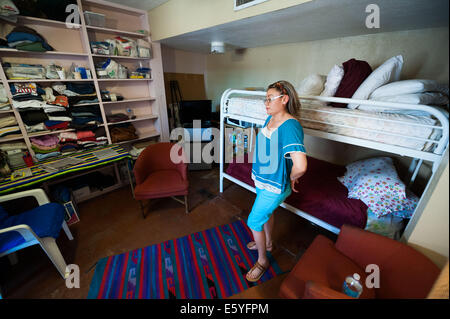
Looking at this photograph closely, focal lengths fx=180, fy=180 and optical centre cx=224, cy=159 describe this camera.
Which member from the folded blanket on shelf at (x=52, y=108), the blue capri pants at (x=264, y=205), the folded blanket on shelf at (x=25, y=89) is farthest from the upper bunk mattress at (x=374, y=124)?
the folded blanket on shelf at (x=25, y=89)

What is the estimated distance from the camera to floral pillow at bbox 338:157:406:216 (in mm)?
1462

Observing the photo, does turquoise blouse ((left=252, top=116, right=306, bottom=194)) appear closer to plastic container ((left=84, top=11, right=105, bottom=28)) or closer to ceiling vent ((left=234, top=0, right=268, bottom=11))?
ceiling vent ((left=234, top=0, right=268, bottom=11))

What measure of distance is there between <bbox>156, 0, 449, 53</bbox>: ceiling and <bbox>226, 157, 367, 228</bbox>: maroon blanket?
1320mm

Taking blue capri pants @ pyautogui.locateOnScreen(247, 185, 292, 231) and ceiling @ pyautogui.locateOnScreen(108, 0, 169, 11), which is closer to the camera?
blue capri pants @ pyautogui.locateOnScreen(247, 185, 292, 231)

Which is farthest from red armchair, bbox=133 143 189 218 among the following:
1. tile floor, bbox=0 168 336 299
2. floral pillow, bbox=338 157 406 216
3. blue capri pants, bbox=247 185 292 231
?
floral pillow, bbox=338 157 406 216

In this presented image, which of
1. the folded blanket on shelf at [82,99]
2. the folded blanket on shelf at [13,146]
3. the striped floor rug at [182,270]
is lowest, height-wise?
the striped floor rug at [182,270]

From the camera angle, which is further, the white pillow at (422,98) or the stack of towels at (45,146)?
the stack of towels at (45,146)

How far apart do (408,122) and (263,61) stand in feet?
8.11

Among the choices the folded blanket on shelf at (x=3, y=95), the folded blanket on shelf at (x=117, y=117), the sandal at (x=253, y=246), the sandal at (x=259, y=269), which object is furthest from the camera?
the folded blanket on shelf at (x=117, y=117)

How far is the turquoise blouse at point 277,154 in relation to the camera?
1134mm

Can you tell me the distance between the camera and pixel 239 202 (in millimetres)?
2525

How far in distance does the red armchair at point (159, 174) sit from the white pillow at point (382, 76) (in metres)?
1.90

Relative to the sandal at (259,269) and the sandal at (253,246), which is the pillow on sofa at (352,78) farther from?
the sandal at (259,269)

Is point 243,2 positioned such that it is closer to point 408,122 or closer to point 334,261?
point 408,122
